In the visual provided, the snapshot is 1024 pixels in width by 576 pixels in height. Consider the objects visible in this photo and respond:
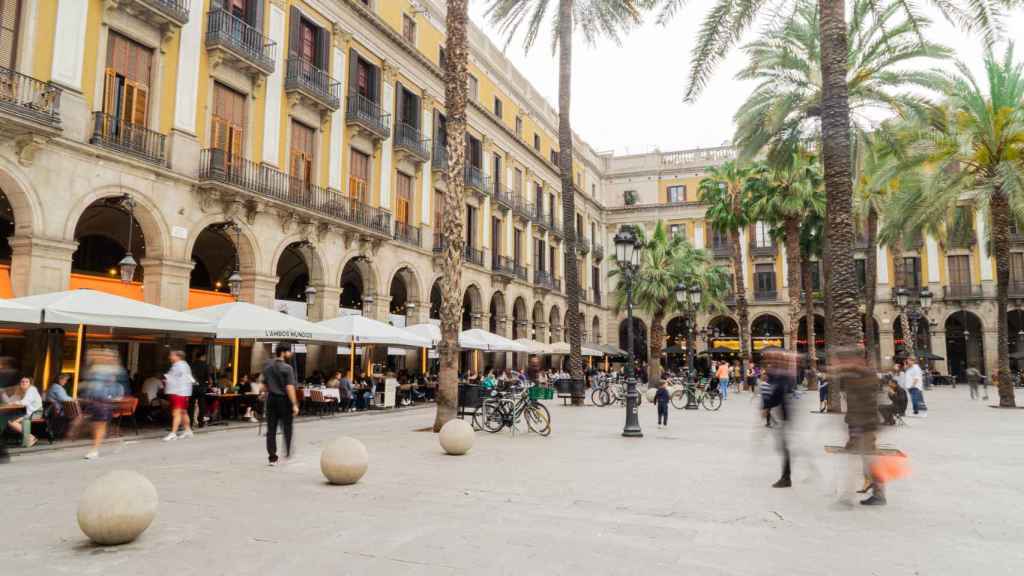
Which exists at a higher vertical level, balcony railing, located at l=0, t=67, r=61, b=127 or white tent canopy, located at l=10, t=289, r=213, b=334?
balcony railing, located at l=0, t=67, r=61, b=127

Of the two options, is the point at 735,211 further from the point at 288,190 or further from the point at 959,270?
the point at 288,190

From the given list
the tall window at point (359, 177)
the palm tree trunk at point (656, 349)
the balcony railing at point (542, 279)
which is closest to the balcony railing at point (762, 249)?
the palm tree trunk at point (656, 349)

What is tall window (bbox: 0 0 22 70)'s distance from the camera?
1345 cm

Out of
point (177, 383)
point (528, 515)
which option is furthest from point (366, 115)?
point (528, 515)

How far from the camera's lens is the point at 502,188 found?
3481 cm

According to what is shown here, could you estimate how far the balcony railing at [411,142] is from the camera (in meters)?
25.4

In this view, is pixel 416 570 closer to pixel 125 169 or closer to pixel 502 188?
pixel 125 169

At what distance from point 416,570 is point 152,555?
6.60ft

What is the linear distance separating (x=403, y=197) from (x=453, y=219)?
13.1m

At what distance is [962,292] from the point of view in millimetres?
44031

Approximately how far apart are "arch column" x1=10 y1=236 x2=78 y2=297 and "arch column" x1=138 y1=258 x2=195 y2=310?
2.40 metres

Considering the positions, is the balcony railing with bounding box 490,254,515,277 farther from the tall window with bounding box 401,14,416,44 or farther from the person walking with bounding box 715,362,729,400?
the person walking with bounding box 715,362,729,400

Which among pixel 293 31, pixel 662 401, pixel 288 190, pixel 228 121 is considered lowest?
pixel 662 401

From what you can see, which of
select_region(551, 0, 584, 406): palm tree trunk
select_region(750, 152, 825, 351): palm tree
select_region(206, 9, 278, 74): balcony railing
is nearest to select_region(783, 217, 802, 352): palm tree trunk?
select_region(750, 152, 825, 351): palm tree
